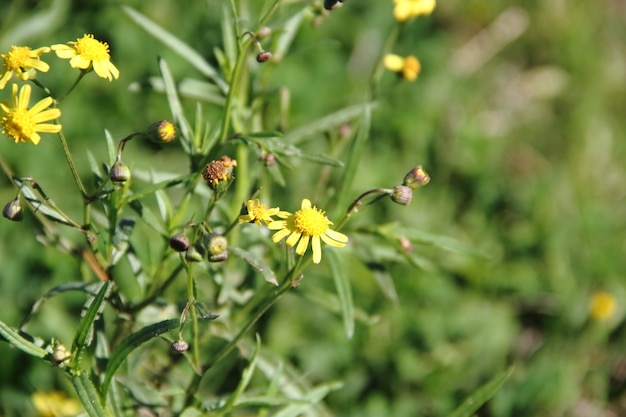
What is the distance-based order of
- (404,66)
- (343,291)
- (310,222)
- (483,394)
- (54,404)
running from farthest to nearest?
(404,66), (54,404), (343,291), (483,394), (310,222)

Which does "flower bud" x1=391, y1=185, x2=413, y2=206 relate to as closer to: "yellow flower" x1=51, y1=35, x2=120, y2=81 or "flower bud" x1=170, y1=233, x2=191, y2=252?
"flower bud" x1=170, y1=233, x2=191, y2=252

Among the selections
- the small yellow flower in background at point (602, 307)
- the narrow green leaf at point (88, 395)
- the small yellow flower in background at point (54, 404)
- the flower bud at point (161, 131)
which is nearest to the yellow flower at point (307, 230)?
the flower bud at point (161, 131)

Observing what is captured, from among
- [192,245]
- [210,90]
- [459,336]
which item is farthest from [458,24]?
[192,245]

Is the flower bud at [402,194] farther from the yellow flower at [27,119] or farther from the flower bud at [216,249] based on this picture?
the yellow flower at [27,119]

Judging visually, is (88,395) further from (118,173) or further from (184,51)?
(184,51)

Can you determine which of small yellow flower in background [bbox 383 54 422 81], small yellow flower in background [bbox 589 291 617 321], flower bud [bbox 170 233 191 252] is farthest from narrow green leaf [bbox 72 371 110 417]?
small yellow flower in background [bbox 589 291 617 321]

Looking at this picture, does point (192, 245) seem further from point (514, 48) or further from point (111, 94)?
point (514, 48)

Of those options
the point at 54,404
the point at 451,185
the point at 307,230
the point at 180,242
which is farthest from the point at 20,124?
the point at 451,185
